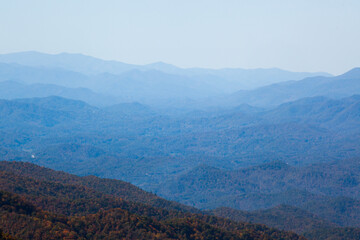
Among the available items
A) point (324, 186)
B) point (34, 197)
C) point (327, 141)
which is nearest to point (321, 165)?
point (324, 186)

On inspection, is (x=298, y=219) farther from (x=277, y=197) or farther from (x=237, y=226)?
(x=277, y=197)

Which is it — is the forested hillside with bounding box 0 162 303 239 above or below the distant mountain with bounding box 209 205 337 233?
above

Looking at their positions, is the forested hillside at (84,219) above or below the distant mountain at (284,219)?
above

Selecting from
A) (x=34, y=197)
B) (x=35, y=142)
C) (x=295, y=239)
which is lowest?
(x=35, y=142)

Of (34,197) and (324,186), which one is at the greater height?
(34,197)

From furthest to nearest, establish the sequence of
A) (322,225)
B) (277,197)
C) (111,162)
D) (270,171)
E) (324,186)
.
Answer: (111,162) < (270,171) < (324,186) < (277,197) < (322,225)

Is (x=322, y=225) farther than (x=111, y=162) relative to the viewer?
No

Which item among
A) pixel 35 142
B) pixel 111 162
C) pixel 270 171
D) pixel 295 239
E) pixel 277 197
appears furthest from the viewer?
pixel 35 142

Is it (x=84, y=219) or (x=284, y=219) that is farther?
(x=284, y=219)

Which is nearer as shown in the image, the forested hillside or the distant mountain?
the forested hillside

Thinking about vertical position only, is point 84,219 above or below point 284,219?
above

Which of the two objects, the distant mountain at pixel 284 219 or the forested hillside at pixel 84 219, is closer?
the forested hillside at pixel 84 219
